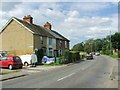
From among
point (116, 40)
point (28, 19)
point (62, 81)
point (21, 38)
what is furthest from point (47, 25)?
point (62, 81)

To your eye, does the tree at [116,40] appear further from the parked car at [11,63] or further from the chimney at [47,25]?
the parked car at [11,63]

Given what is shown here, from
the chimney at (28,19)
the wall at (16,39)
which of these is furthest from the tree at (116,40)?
the wall at (16,39)

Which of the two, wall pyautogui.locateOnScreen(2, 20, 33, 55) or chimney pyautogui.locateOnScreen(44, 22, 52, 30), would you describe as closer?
wall pyautogui.locateOnScreen(2, 20, 33, 55)

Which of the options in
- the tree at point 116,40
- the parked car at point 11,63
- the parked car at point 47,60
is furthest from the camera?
the tree at point 116,40

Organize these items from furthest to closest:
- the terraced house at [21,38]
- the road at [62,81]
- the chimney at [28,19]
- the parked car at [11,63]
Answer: the chimney at [28,19] → the terraced house at [21,38] → the parked car at [11,63] → the road at [62,81]

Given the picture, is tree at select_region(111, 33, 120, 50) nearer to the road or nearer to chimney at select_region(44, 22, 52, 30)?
chimney at select_region(44, 22, 52, 30)

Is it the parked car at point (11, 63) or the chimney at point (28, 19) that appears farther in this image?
the chimney at point (28, 19)

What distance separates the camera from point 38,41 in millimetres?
49500

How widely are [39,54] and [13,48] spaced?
17.8ft

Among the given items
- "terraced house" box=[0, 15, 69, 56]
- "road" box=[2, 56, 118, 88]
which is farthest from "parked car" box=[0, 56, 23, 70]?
"terraced house" box=[0, 15, 69, 56]

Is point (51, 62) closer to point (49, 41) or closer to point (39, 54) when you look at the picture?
point (39, 54)

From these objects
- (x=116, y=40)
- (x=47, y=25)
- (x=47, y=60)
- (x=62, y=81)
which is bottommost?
(x=62, y=81)

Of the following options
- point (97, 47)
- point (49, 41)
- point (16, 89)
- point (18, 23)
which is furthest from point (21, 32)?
point (97, 47)

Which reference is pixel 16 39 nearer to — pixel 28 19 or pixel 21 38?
pixel 21 38
